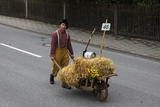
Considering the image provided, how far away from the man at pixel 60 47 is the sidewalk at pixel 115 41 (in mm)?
5485

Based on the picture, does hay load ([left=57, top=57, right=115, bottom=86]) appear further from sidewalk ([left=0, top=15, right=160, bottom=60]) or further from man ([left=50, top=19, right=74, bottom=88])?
sidewalk ([left=0, top=15, right=160, bottom=60])

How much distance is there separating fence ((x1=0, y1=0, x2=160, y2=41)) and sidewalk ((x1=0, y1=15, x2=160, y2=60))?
1.99 ft

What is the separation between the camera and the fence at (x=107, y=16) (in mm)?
18881

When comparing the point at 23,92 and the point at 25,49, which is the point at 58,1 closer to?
the point at 25,49

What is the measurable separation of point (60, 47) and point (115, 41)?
8783mm

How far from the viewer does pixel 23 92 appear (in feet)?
29.6

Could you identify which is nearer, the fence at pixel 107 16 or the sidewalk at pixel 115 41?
the sidewalk at pixel 115 41

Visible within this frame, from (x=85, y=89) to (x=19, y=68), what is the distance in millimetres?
3490

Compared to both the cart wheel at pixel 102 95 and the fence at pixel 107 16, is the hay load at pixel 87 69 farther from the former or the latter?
the fence at pixel 107 16

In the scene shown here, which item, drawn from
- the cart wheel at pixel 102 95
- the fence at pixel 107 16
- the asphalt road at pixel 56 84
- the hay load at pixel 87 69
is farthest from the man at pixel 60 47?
the fence at pixel 107 16

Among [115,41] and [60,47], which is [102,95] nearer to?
[60,47]

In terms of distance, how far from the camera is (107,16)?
68.8 ft

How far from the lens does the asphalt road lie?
8367mm

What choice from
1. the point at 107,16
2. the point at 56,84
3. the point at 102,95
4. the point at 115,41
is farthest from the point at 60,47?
→ the point at 107,16
